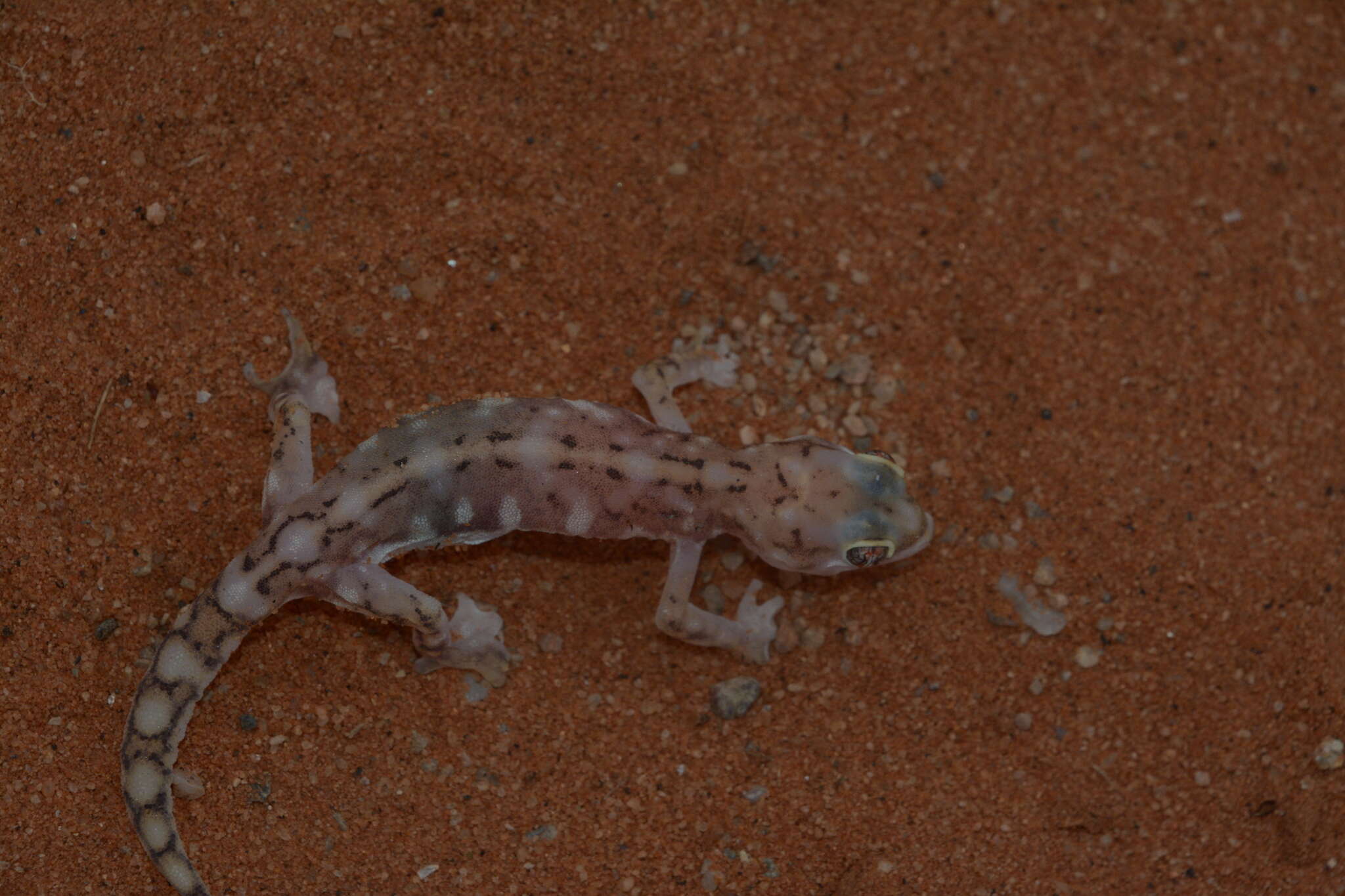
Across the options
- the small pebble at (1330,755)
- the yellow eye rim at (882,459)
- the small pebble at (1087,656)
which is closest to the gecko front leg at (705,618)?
the yellow eye rim at (882,459)

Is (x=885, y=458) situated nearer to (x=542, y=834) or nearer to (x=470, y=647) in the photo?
(x=470, y=647)

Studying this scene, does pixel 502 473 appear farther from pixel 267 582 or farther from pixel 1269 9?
pixel 1269 9

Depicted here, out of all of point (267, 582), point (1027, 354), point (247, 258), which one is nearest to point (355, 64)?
point (247, 258)

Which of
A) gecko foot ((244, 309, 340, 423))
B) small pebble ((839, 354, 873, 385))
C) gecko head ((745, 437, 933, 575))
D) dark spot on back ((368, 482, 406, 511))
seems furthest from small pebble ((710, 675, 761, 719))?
gecko foot ((244, 309, 340, 423))

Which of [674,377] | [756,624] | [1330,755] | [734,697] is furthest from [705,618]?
[1330,755]

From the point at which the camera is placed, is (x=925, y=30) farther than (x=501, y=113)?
Yes
